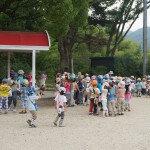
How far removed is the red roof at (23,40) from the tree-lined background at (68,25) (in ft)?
6.08

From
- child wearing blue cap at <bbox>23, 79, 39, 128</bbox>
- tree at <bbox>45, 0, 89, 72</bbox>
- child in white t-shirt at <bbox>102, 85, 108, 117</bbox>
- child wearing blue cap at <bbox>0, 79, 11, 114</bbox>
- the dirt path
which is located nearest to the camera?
the dirt path

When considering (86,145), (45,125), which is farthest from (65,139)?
(45,125)

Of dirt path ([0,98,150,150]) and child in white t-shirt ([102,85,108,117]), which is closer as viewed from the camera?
dirt path ([0,98,150,150])

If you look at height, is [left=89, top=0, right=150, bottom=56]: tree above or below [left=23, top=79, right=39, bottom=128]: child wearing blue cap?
above

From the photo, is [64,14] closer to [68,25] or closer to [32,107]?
[68,25]

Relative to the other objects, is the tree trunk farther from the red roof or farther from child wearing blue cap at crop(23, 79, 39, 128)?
child wearing blue cap at crop(23, 79, 39, 128)

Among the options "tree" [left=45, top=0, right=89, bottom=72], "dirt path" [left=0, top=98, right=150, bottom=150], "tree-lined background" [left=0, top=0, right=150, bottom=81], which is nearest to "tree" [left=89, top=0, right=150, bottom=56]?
"tree-lined background" [left=0, top=0, right=150, bottom=81]

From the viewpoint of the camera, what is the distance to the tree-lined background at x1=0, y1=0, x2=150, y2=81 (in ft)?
75.2

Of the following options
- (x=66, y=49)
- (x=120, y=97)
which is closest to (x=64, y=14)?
(x=120, y=97)

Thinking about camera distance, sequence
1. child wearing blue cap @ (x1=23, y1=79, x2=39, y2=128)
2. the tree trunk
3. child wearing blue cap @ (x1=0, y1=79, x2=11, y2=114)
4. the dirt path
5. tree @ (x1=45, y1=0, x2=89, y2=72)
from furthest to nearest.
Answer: the tree trunk
tree @ (x1=45, y1=0, x2=89, y2=72)
child wearing blue cap @ (x1=0, y1=79, x2=11, y2=114)
child wearing blue cap @ (x1=23, y1=79, x2=39, y2=128)
the dirt path

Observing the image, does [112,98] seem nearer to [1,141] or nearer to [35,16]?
[1,141]

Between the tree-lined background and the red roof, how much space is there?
185 centimetres

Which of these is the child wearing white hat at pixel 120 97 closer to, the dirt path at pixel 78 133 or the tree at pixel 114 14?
the dirt path at pixel 78 133

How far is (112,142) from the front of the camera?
37.7ft
